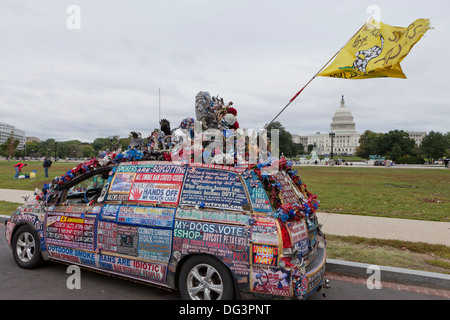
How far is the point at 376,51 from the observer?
509cm

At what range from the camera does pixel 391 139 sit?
324 feet

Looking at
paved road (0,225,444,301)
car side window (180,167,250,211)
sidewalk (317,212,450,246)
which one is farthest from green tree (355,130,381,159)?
car side window (180,167,250,211)

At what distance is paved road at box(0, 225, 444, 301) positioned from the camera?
4.38m

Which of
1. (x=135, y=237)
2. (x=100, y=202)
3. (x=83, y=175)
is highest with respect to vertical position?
(x=83, y=175)

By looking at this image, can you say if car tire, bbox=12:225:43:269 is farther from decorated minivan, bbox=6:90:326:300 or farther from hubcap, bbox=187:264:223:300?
hubcap, bbox=187:264:223:300

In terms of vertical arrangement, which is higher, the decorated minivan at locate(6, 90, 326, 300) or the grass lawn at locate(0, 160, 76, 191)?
the decorated minivan at locate(6, 90, 326, 300)

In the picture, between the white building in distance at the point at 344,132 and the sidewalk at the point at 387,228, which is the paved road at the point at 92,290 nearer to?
the sidewalk at the point at 387,228

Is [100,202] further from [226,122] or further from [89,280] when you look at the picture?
[226,122]

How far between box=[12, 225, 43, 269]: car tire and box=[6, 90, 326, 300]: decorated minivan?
0.17 ft

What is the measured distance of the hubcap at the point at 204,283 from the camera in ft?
12.3

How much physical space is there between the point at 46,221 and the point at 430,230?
7.76 m

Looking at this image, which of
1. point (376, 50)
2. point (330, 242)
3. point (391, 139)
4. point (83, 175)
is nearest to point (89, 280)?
point (83, 175)

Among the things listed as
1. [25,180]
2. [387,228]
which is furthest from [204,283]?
[25,180]

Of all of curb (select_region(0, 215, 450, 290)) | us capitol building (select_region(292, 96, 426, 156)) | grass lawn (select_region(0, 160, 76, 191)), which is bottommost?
curb (select_region(0, 215, 450, 290))
